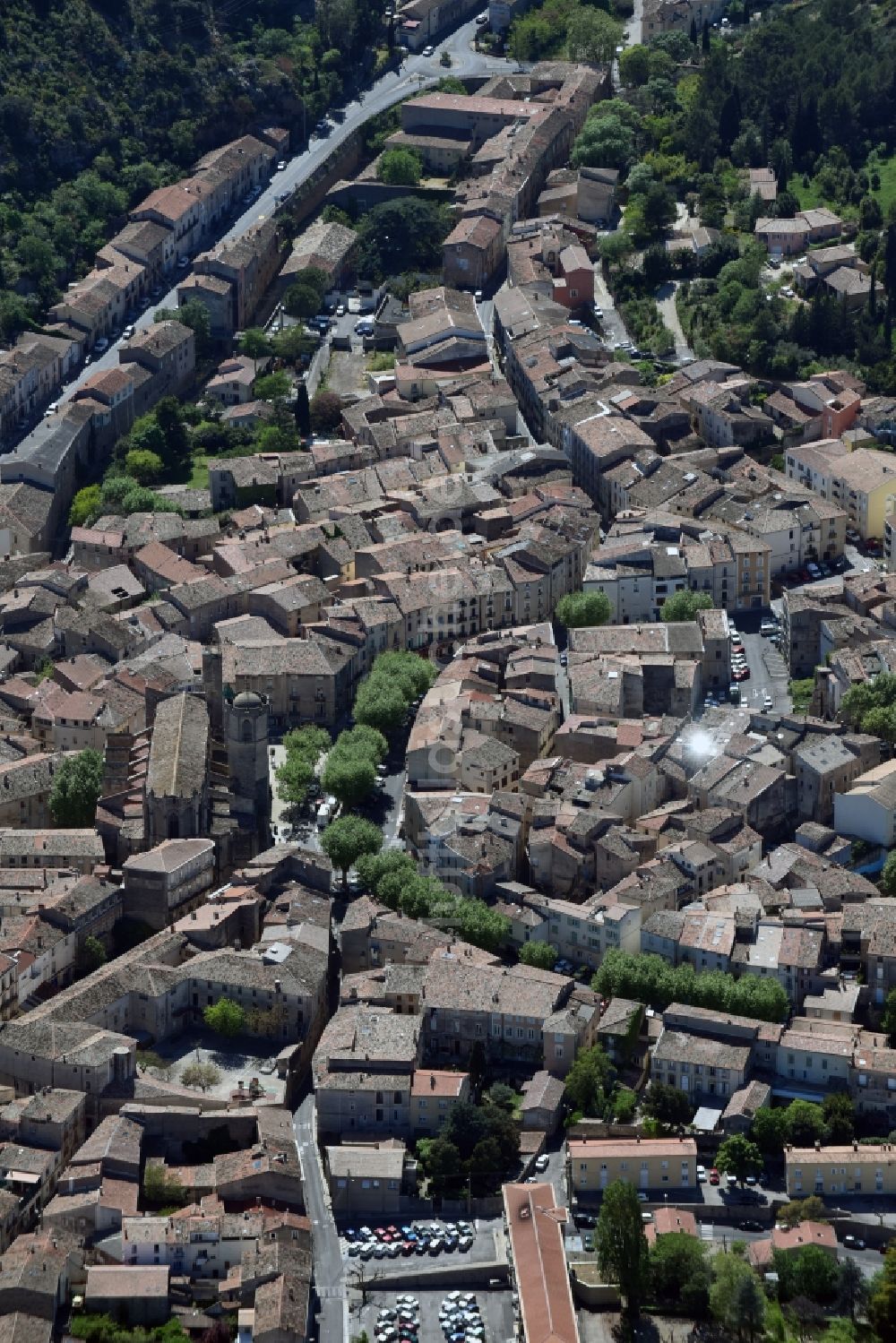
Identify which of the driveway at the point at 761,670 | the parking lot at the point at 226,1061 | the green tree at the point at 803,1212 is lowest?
the green tree at the point at 803,1212

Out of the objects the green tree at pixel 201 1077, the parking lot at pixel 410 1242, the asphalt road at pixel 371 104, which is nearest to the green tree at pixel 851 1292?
the parking lot at pixel 410 1242

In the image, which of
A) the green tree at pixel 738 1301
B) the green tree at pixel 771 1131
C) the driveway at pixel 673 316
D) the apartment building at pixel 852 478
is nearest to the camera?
the green tree at pixel 738 1301

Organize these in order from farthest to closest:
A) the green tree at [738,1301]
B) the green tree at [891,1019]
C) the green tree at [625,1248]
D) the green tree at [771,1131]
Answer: the green tree at [891,1019] < the green tree at [771,1131] < the green tree at [625,1248] < the green tree at [738,1301]

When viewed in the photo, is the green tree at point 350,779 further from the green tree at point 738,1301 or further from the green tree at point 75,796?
the green tree at point 738,1301

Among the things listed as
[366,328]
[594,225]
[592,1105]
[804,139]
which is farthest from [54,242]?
[592,1105]

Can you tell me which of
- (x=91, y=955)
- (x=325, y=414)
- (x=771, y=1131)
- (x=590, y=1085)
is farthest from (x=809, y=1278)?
(x=325, y=414)

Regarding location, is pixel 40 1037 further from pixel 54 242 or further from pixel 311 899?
pixel 54 242

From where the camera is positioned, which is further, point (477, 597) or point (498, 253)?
point (498, 253)
